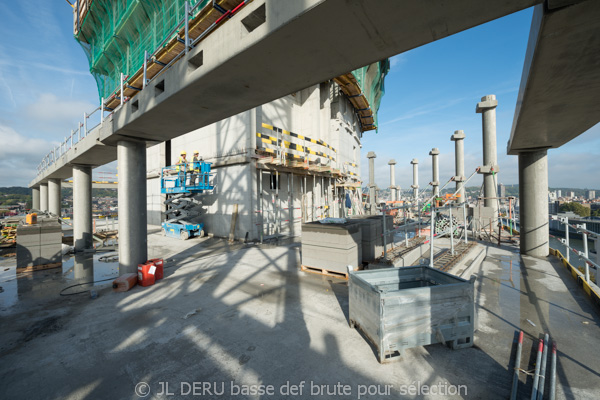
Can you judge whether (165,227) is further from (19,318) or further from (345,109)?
(345,109)

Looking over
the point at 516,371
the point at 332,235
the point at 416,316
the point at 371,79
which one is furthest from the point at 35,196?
the point at 371,79

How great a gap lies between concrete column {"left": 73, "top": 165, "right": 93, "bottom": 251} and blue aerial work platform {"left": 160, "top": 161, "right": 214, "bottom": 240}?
4083mm

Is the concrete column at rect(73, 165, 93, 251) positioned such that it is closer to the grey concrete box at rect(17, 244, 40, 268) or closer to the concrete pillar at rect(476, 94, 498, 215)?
the grey concrete box at rect(17, 244, 40, 268)

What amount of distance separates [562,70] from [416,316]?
169 inches

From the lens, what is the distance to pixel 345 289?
6.67 m

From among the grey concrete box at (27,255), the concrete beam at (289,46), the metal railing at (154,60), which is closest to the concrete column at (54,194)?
the metal railing at (154,60)

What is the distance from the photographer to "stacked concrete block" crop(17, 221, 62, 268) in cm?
840

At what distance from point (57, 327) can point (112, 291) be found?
6.19ft

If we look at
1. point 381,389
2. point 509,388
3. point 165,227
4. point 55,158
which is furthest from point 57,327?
point 55,158

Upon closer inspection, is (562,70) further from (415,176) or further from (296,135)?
(415,176)

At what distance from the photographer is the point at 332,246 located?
771 centimetres

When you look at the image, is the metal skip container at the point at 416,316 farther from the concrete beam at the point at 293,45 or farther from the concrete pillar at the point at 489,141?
the concrete pillar at the point at 489,141

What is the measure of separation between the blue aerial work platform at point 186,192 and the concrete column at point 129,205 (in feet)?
21.8

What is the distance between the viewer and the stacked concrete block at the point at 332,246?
745 centimetres
